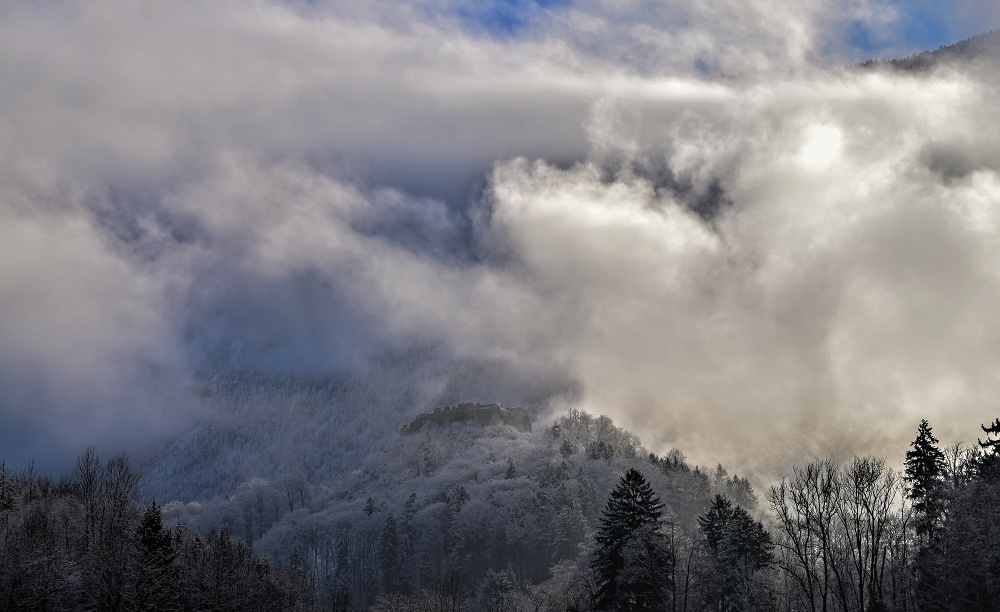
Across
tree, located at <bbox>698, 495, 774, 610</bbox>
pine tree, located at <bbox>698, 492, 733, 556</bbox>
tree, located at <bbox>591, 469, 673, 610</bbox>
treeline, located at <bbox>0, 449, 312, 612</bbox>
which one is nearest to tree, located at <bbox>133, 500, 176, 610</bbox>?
treeline, located at <bbox>0, 449, 312, 612</bbox>

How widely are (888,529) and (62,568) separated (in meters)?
77.7

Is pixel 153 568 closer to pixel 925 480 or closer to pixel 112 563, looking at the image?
pixel 112 563

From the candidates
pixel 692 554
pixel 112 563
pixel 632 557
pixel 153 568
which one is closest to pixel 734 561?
pixel 692 554

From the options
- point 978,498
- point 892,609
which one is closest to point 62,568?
point 892,609

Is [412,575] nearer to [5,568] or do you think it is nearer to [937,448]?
[5,568]

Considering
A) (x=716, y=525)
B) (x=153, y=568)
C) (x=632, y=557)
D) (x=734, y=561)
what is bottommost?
(x=734, y=561)

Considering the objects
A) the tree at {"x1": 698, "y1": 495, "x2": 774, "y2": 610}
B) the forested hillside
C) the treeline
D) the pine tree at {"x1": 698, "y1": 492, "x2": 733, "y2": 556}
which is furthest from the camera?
the pine tree at {"x1": 698, "y1": 492, "x2": 733, "y2": 556}

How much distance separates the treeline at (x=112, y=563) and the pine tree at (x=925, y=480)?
6904 centimetres

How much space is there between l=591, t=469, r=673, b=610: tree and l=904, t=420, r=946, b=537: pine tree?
22972mm

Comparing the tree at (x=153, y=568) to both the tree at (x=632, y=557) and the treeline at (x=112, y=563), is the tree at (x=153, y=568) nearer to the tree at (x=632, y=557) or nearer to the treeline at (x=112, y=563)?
the treeline at (x=112, y=563)

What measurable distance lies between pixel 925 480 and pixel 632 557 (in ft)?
88.9

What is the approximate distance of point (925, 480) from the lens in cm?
6919

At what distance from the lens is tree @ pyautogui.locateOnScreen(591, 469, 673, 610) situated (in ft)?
246

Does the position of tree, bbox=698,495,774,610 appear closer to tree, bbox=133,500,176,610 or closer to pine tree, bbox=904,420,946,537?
pine tree, bbox=904,420,946,537
